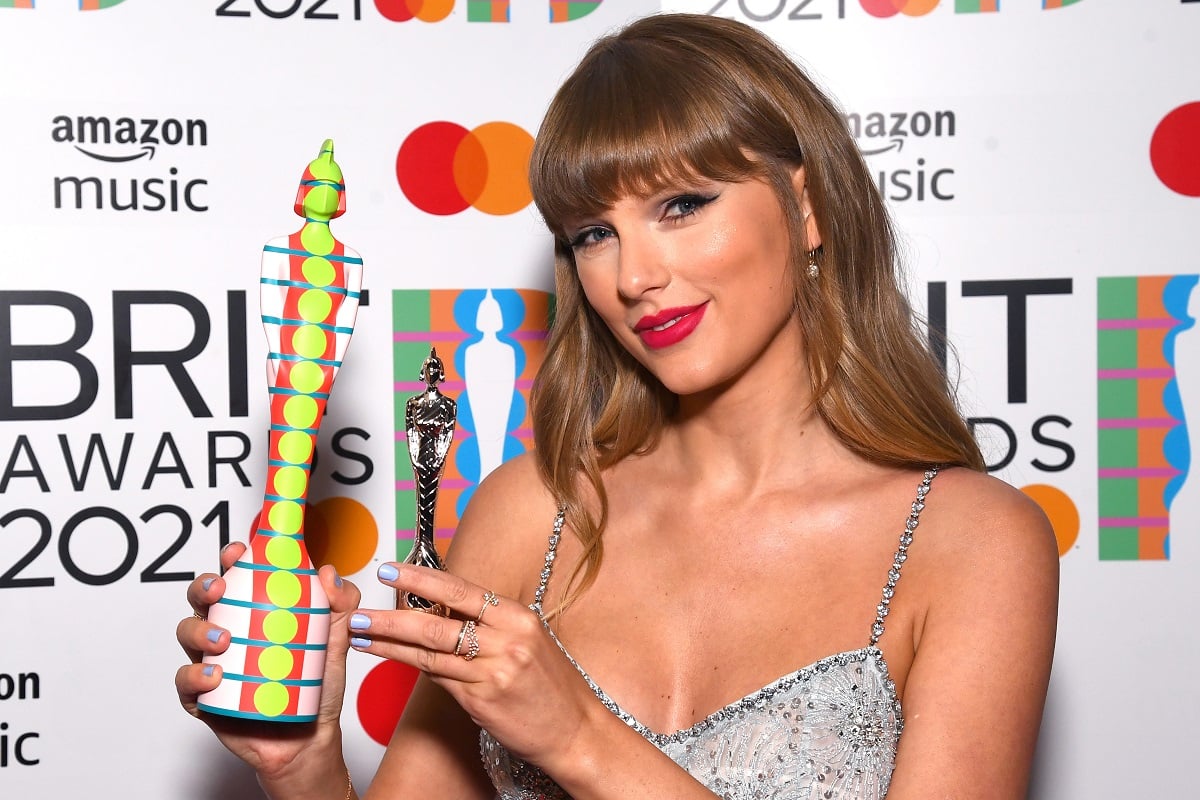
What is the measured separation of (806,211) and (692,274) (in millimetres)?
189

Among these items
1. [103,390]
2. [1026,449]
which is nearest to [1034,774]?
[1026,449]

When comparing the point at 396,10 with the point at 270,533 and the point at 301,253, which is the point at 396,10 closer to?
the point at 301,253

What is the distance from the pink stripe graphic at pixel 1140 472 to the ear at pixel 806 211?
75cm

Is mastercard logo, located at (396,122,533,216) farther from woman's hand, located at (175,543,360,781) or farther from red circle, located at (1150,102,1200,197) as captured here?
red circle, located at (1150,102,1200,197)

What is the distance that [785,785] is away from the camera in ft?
3.77

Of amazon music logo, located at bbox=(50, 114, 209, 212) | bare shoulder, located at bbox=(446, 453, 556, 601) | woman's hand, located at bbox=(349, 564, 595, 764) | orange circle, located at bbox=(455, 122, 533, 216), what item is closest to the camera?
woman's hand, located at bbox=(349, 564, 595, 764)

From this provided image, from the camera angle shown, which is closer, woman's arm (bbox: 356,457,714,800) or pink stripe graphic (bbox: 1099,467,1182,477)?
woman's arm (bbox: 356,457,714,800)

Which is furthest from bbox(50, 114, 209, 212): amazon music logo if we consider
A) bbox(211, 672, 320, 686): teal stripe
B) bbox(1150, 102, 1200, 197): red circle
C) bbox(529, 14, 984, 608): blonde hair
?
bbox(1150, 102, 1200, 197): red circle

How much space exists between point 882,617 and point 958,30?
0.99 m

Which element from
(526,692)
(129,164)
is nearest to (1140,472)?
(526,692)

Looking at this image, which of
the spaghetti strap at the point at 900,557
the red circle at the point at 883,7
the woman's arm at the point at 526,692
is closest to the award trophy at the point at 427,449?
the woman's arm at the point at 526,692

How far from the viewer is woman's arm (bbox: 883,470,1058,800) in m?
1.08

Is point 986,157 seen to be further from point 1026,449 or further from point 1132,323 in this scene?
point 1026,449

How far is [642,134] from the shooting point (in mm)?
1189
